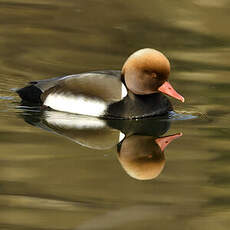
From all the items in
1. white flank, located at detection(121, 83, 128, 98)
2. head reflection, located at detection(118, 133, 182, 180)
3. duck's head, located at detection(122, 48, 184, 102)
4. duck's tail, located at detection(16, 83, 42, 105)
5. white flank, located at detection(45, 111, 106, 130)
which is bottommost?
head reflection, located at detection(118, 133, 182, 180)

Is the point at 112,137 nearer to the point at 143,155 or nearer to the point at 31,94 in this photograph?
the point at 143,155

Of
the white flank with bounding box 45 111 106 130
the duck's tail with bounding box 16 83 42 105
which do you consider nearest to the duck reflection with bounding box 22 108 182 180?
the white flank with bounding box 45 111 106 130

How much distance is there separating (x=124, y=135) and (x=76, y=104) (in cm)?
81

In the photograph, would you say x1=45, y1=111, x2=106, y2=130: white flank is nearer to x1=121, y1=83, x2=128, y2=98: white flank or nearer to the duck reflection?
the duck reflection

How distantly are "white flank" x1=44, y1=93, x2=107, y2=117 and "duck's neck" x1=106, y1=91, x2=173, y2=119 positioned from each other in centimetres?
11

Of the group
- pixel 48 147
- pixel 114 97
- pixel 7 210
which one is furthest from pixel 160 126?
pixel 7 210

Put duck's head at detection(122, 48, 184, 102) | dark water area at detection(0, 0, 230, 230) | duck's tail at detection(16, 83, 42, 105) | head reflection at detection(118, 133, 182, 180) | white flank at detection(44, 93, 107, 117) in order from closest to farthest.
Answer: dark water area at detection(0, 0, 230, 230) < head reflection at detection(118, 133, 182, 180) < duck's head at detection(122, 48, 184, 102) < white flank at detection(44, 93, 107, 117) < duck's tail at detection(16, 83, 42, 105)

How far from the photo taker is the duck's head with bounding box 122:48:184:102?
8070 millimetres

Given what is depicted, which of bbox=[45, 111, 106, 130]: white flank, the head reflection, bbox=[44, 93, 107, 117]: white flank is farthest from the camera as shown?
bbox=[44, 93, 107, 117]: white flank

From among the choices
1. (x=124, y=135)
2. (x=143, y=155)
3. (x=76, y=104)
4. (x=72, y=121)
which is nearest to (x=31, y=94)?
(x=76, y=104)

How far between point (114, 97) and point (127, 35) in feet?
14.4

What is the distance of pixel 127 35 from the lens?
1237cm

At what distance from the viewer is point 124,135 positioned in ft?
25.3

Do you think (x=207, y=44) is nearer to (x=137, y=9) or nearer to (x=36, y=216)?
(x=137, y=9)
